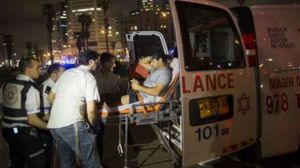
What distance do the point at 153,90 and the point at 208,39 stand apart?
1121 mm

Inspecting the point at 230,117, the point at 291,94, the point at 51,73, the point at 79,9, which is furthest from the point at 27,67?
the point at 79,9

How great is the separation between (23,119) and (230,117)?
235 centimetres

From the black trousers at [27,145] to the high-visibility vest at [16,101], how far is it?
0.08 metres

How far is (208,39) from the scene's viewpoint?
5.05 metres

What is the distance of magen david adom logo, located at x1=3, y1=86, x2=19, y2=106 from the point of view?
4.77m

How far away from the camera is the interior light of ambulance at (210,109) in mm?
4441

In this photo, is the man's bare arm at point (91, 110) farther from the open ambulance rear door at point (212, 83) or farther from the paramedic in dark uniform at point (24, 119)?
the open ambulance rear door at point (212, 83)

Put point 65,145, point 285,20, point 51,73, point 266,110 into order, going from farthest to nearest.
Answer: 1. point 51,73
2. point 285,20
3. point 266,110
4. point 65,145

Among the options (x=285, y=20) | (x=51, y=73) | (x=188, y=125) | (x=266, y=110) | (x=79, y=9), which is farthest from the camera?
(x=79, y=9)

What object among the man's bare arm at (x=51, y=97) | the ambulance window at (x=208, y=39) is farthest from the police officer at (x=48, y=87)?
the ambulance window at (x=208, y=39)

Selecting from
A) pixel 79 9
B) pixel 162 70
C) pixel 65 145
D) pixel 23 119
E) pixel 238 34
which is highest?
pixel 79 9

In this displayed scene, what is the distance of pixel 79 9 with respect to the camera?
167 m

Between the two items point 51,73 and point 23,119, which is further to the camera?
point 51,73

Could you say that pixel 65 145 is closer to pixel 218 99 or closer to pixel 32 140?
pixel 32 140
